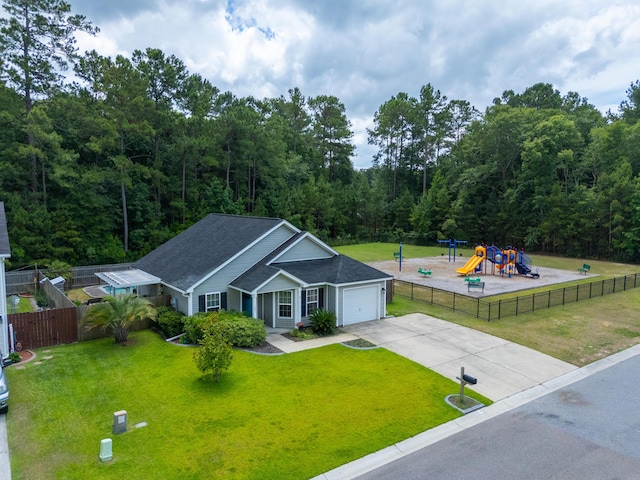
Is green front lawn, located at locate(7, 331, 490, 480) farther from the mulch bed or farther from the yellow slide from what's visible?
the yellow slide

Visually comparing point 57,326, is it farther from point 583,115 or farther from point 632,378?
point 583,115

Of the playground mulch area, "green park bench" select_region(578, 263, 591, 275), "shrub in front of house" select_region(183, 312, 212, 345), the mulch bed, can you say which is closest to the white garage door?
the mulch bed

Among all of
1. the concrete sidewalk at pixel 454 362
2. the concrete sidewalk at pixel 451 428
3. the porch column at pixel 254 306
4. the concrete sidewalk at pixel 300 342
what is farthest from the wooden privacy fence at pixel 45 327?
the concrete sidewalk at pixel 451 428

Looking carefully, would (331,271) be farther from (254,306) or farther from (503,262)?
(503,262)

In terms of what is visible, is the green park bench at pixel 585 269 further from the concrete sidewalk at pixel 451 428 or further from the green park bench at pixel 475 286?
the concrete sidewalk at pixel 451 428

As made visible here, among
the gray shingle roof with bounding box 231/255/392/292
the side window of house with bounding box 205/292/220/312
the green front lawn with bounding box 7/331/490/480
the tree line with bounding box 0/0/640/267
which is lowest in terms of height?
the green front lawn with bounding box 7/331/490/480
